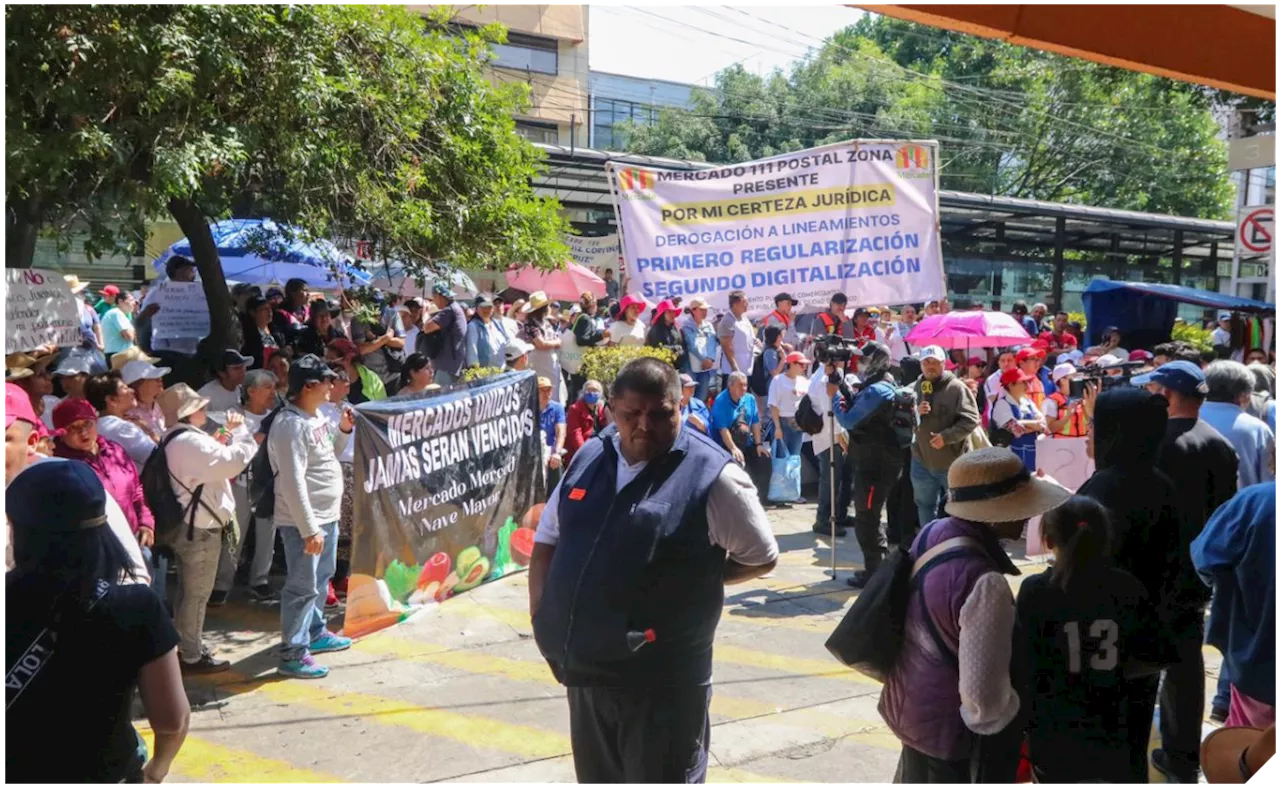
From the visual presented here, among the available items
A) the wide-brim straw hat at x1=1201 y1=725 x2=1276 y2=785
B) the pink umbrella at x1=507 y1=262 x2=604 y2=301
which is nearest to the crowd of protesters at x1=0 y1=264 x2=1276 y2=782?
the wide-brim straw hat at x1=1201 y1=725 x2=1276 y2=785

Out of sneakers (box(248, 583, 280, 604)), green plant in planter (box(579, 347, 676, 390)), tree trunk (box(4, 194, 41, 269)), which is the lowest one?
sneakers (box(248, 583, 280, 604))

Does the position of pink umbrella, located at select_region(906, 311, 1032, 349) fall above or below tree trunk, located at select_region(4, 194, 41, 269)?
below

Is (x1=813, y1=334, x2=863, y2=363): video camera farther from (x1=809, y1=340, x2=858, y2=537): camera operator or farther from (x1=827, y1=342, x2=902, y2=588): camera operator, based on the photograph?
(x1=827, y1=342, x2=902, y2=588): camera operator

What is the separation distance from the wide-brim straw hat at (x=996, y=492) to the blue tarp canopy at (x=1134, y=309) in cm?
1491

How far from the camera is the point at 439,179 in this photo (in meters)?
9.37

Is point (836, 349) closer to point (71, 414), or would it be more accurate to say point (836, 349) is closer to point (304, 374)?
point (304, 374)

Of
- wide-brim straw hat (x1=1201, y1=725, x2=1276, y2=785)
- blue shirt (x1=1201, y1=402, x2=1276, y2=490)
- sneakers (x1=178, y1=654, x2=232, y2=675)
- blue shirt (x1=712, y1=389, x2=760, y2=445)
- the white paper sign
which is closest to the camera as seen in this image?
wide-brim straw hat (x1=1201, y1=725, x2=1276, y2=785)

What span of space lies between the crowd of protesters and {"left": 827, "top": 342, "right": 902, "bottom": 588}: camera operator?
18mm

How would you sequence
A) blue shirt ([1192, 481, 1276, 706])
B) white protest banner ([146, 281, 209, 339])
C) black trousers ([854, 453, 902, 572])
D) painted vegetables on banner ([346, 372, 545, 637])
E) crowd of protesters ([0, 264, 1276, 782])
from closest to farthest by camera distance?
crowd of protesters ([0, 264, 1276, 782]), blue shirt ([1192, 481, 1276, 706]), painted vegetables on banner ([346, 372, 545, 637]), black trousers ([854, 453, 902, 572]), white protest banner ([146, 281, 209, 339])

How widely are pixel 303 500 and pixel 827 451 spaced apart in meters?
5.53

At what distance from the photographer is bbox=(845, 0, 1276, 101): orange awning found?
4.45 meters

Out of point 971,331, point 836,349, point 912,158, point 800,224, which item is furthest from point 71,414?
point 971,331

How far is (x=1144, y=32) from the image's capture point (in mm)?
5199

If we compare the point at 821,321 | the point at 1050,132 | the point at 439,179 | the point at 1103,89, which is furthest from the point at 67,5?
the point at 1050,132
